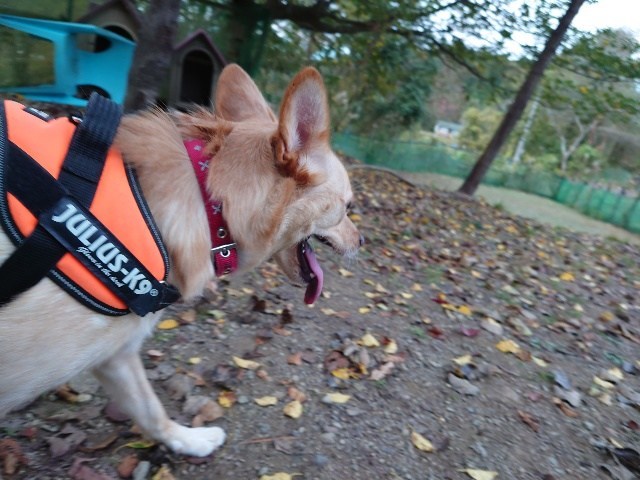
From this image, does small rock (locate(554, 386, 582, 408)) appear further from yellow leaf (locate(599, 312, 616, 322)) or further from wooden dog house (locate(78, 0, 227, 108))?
wooden dog house (locate(78, 0, 227, 108))

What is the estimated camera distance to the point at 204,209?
1849 mm

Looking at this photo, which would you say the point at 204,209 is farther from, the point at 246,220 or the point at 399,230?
the point at 399,230

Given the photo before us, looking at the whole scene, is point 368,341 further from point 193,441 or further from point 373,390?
point 193,441

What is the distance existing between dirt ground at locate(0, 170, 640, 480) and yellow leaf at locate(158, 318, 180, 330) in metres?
0.02

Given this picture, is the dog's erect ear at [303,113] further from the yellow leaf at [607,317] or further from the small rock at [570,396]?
the yellow leaf at [607,317]

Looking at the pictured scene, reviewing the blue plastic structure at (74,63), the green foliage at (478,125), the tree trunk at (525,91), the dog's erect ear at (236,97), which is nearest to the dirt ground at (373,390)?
the dog's erect ear at (236,97)

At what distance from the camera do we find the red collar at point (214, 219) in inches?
73.0

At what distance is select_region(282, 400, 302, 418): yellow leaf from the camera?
2.79m

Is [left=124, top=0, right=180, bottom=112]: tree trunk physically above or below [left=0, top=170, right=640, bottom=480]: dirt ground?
above

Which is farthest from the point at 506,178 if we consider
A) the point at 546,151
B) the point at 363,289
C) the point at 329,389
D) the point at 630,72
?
the point at 329,389

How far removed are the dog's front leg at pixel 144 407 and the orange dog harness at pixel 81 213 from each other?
0.59 meters

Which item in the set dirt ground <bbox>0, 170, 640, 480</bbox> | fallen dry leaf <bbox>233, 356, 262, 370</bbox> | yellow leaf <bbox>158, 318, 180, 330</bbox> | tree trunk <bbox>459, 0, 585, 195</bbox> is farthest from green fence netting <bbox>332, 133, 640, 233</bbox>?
fallen dry leaf <bbox>233, 356, 262, 370</bbox>

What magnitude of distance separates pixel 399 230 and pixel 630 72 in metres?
7.70

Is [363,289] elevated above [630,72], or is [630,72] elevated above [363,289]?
[630,72]
